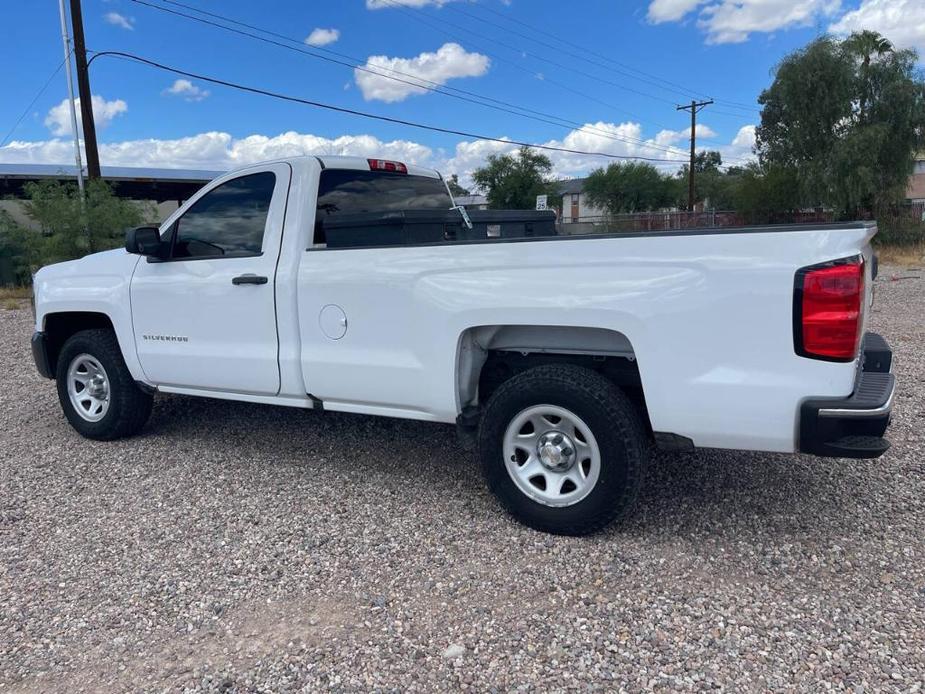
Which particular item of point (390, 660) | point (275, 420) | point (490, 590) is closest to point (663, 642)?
point (490, 590)

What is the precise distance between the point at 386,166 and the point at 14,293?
656 inches

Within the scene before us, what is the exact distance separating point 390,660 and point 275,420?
3466 millimetres

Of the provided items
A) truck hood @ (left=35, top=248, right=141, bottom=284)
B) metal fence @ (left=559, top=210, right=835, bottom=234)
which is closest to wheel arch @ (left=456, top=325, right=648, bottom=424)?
truck hood @ (left=35, top=248, right=141, bottom=284)

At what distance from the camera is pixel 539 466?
12.1 feet

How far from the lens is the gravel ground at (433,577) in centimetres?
268

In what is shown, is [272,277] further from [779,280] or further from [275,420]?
[779,280]

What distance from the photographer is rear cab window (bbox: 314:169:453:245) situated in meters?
4.55

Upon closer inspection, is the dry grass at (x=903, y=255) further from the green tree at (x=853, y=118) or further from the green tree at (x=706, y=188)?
the green tree at (x=706, y=188)

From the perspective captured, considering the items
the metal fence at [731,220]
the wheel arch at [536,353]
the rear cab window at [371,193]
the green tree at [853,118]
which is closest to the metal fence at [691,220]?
the metal fence at [731,220]

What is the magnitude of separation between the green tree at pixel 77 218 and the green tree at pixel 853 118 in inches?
1128

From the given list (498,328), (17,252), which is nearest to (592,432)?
(498,328)

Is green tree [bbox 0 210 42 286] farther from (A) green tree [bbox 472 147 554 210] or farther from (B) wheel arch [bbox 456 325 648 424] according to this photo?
(A) green tree [bbox 472 147 554 210]

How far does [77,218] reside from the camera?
16.6 meters

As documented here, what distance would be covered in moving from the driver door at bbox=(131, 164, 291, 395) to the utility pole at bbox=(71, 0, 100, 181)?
580 inches
